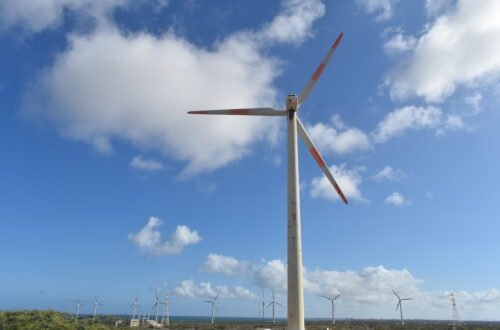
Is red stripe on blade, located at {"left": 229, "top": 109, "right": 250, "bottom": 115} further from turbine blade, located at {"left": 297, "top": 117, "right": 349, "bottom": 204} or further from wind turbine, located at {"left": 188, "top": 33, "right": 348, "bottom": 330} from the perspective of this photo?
turbine blade, located at {"left": 297, "top": 117, "right": 349, "bottom": 204}

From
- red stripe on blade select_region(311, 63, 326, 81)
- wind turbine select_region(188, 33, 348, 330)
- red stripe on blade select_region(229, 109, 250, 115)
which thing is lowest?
wind turbine select_region(188, 33, 348, 330)

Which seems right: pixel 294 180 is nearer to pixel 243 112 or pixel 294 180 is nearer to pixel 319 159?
pixel 319 159

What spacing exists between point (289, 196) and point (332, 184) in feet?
31.0

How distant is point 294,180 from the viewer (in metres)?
39.0

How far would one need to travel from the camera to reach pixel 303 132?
150ft

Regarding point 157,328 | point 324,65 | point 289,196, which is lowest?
point 157,328

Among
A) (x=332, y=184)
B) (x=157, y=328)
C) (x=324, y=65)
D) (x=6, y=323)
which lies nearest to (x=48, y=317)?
(x=6, y=323)

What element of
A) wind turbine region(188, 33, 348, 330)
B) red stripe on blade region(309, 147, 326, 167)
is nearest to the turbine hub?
wind turbine region(188, 33, 348, 330)

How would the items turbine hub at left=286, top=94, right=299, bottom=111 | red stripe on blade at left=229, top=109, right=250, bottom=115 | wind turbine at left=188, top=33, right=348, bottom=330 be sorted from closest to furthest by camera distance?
1. wind turbine at left=188, top=33, right=348, bottom=330
2. turbine hub at left=286, top=94, right=299, bottom=111
3. red stripe on blade at left=229, top=109, right=250, bottom=115

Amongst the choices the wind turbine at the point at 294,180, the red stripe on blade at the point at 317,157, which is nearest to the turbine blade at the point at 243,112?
the wind turbine at the point at 294,180

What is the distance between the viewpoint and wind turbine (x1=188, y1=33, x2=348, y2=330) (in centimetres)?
3553

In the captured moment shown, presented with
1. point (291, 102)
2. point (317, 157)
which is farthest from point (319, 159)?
point (291, 102)

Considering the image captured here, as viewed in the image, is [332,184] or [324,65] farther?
[324,65]

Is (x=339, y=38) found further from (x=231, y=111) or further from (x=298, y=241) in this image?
(x=298, y=241)
